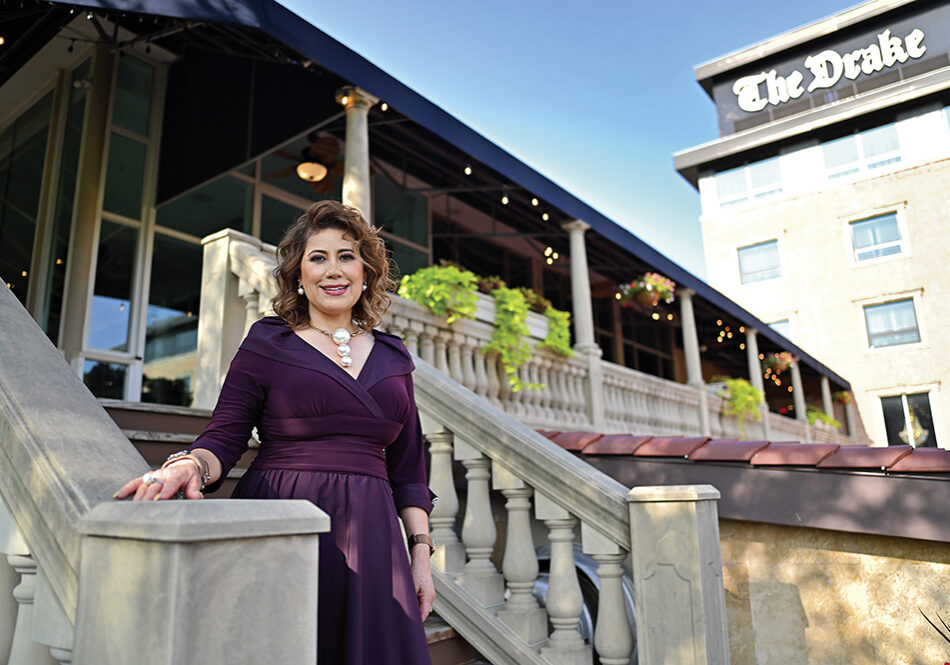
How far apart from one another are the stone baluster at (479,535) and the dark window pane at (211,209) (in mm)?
6548

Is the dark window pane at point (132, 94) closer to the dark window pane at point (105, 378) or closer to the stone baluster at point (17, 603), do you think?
the dark window pane at point (105, 378)

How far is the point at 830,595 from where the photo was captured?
3.00 metres

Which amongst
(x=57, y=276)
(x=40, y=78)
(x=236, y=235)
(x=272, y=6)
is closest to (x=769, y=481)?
(x=236, y=235)

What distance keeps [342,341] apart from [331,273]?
0.21 m

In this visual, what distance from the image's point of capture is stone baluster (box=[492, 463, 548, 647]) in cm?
276

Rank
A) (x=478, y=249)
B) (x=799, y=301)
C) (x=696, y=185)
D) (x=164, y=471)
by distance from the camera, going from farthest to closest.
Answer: (x=696, y=185)
(x=799, y=301)
(x=478, y=249)
(x=164, y=471)

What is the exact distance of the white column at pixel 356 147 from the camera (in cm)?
576

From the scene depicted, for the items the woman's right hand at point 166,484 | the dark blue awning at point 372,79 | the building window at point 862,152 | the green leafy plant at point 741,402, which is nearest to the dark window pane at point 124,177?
the dark blue awning at point 372,79

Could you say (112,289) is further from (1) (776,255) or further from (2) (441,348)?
(1) (776,255)

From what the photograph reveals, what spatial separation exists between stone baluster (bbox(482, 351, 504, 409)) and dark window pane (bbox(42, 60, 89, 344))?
4.74 meters

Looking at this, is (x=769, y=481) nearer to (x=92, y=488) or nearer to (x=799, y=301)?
(x=92, y=488)

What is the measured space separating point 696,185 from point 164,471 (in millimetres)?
28867

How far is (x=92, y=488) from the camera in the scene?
129 centimetres

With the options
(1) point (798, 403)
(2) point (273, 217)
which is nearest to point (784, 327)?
(1) point (798, 403)
